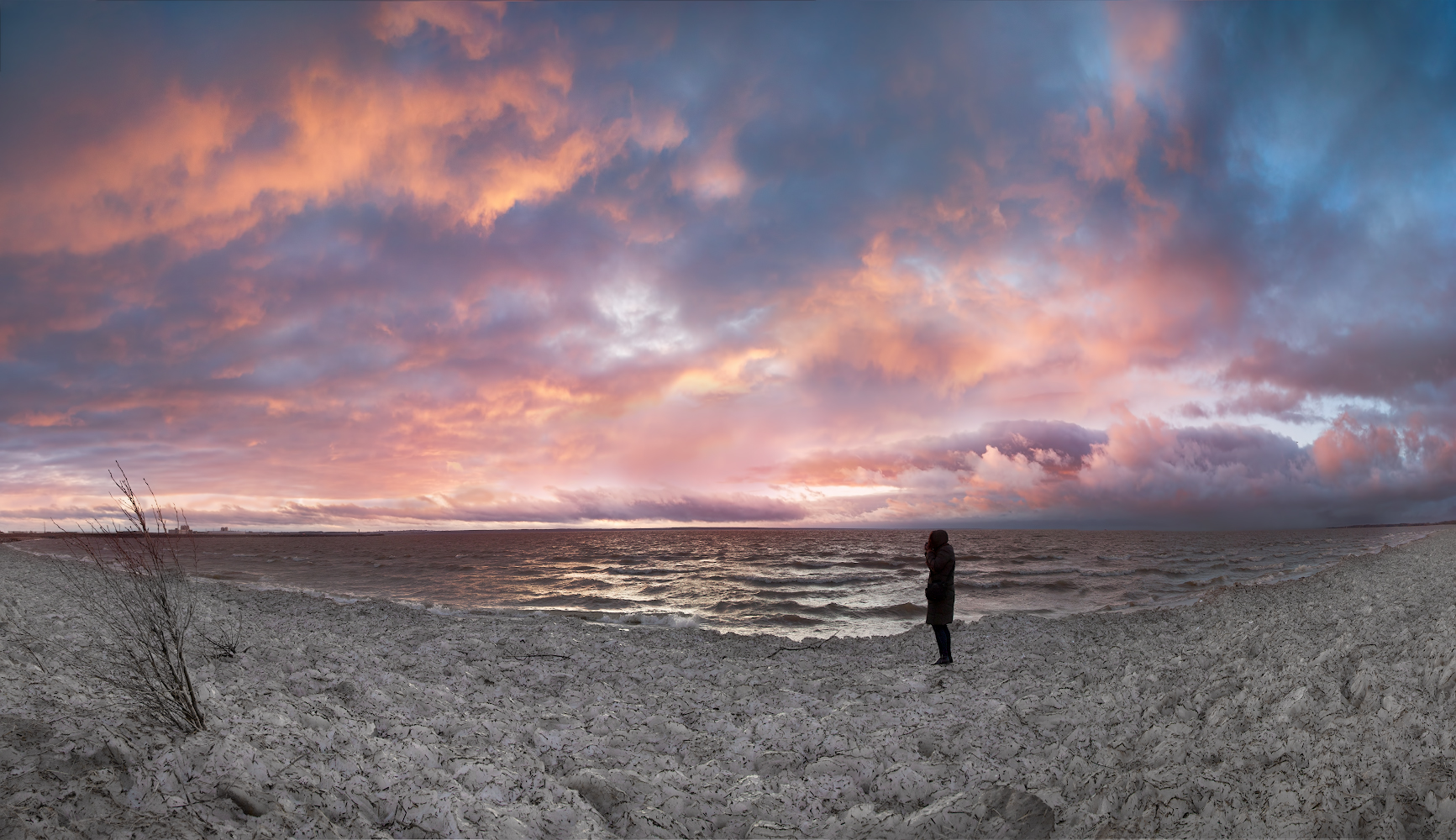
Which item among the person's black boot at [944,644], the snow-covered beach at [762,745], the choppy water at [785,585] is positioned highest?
the snow-covered beach at [762,745]

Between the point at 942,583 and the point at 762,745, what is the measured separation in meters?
5.94

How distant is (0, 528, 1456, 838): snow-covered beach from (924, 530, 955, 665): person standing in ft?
2.04

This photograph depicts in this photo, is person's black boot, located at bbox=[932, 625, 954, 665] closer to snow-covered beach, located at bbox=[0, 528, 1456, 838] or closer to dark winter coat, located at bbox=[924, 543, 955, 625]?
dark winter coat, located at bbox=[924, 543, 955, 625]

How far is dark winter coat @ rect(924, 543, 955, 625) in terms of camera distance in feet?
35.9

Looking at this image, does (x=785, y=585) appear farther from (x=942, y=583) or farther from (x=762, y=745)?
(x=762, y=745)

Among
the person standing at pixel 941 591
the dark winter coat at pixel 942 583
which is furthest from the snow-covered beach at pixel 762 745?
the dark winter coat at pixel 942 583

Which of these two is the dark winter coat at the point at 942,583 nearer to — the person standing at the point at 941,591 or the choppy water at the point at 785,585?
the person standing at the point at 941,591

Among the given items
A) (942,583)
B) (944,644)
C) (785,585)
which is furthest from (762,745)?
(785,585)

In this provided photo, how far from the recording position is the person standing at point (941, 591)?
10914 mm

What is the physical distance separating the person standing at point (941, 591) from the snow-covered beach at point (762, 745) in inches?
24.5

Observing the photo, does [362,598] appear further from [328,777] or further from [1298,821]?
[1298,821]

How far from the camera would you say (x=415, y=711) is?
6.64 metres

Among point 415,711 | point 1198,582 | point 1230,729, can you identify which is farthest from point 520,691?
point 1198,582

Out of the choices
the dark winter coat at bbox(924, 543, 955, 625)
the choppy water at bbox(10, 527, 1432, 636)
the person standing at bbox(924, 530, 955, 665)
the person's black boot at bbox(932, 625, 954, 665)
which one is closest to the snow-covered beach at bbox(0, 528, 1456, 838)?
the person's black boot at bbox(932, 625, 954, 665)
